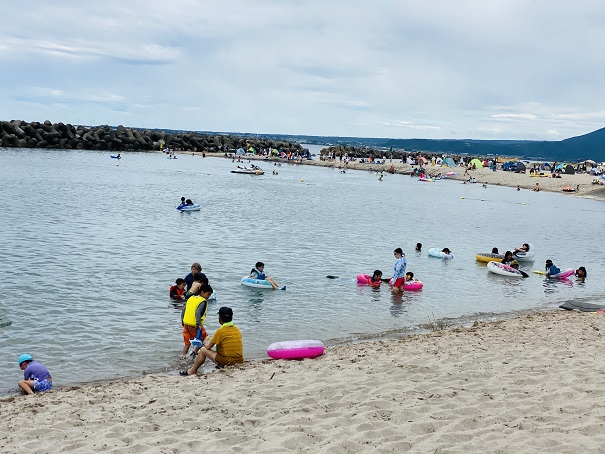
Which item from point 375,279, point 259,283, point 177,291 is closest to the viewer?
point 177,291

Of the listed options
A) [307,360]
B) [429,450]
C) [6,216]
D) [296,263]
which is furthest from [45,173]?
[429,450]

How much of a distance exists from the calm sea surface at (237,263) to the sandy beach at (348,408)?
8.22ft

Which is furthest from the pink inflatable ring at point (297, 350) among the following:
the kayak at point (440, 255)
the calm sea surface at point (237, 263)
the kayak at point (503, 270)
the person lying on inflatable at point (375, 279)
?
the kayak at point (440, 255)

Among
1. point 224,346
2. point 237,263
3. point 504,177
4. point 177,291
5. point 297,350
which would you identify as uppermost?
point 504,177

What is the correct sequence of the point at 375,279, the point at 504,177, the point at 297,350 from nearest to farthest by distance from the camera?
the point at 297,350, the point at 375,279, the point at 504,177

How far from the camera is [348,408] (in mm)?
8211

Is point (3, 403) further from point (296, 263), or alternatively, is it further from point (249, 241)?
point (249, 241)

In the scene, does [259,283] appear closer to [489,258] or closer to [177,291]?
[177,291]

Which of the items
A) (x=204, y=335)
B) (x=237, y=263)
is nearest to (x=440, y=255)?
(x=237, y=263)

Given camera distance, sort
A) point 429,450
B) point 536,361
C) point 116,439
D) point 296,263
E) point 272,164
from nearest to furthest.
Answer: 1. point 429,450
2. point 116,439
3. point 536,361
4. point 296,263
5. point 272,164

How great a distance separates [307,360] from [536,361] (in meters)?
4.13

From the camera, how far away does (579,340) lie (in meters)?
12.5

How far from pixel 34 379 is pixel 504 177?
88.6 meters

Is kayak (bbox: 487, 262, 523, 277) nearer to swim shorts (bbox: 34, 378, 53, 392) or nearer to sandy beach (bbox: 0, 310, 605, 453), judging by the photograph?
sandy beach (bbox: 0, 310, 605, 453)
